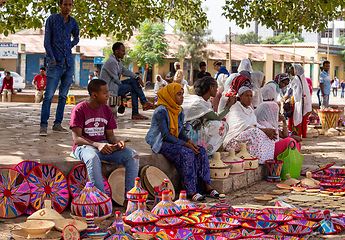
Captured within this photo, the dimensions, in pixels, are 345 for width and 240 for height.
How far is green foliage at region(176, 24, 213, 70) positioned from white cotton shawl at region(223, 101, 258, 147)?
30.9 meters

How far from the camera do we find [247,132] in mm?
6379

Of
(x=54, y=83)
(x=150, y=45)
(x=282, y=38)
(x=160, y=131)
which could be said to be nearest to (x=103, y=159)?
(x=160, y=131)

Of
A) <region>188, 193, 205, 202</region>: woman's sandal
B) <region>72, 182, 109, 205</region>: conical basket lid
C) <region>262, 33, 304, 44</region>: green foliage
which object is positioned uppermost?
<region>262, 33, 304, 44</region>: green foliage

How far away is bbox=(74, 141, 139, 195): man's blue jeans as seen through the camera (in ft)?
14.0

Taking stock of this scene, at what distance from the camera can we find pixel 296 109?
1023 cm

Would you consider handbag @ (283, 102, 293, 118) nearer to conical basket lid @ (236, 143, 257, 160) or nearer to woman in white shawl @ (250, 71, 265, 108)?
woman in white shawl @ (250, 71, 265, 108)

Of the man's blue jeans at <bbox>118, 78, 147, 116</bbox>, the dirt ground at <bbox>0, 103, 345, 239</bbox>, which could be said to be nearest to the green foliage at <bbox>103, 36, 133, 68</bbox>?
the dirt ground at <bbox>0, 103, 345, 239</bbox>

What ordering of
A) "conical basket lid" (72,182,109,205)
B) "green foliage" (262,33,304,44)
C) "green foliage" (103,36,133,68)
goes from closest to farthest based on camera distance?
"conical basket lid" (72,182,109,205) → "green foliage" (103,36,133,68) → "green foliage" (262,33,304,44)

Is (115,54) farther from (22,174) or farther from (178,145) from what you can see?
(22,174)

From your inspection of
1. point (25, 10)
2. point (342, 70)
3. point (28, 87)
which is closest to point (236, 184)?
point (25, 10)

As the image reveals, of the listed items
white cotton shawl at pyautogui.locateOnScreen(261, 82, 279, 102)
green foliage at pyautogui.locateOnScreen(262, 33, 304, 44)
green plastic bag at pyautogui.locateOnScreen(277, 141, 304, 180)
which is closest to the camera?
green plastic bag at pyautogui.locateOnScreen(277, 141, 304, 180)

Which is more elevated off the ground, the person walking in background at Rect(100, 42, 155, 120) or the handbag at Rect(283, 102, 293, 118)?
the person walking in background at Rect(100, 42, 155, 120)

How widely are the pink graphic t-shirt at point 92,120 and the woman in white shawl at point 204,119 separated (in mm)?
1315

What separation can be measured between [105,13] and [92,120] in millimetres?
7010
